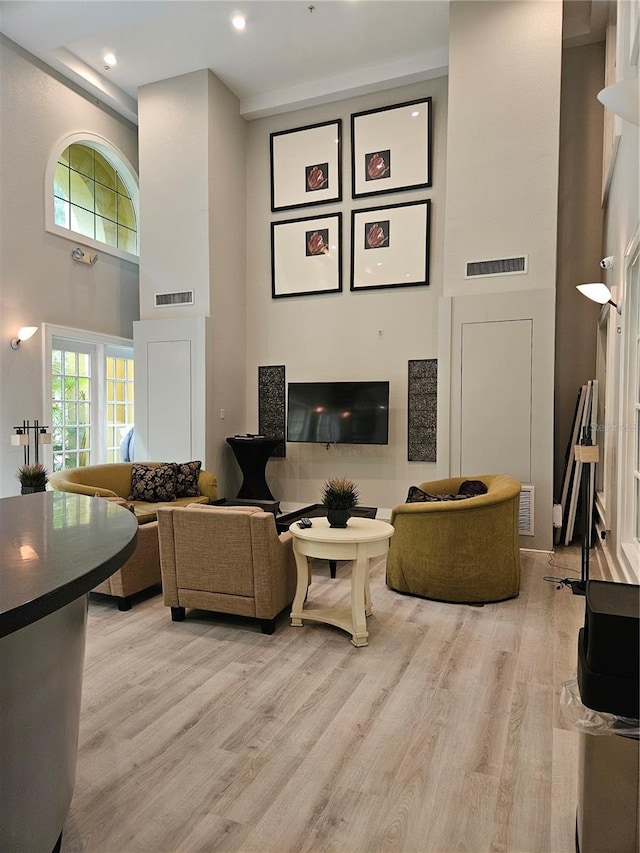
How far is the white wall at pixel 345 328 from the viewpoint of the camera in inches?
259

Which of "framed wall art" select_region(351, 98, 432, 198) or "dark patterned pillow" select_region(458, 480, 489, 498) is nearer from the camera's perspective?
"dark patterned pillow" select_region(458, 480, 489, 498)

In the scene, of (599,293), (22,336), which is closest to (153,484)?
(22,336)

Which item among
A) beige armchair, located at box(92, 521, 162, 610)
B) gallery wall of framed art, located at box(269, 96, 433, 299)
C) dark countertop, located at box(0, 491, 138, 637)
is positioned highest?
gallery wall of framed art, located at box(269, 96, 433, 299)

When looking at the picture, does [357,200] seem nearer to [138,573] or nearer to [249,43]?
[249,43]

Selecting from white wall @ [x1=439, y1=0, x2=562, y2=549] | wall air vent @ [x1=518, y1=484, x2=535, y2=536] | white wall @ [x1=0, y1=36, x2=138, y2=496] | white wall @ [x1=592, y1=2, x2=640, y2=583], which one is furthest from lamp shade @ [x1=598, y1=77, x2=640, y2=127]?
white wall @ [x1=0, y1=36, x2=138, y2=496]

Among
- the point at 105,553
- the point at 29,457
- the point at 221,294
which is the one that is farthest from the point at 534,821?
the point at 221,294

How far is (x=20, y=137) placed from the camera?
5820 mm

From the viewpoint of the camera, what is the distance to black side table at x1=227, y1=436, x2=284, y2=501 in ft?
22.2

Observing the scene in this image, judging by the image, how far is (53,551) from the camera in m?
1.29

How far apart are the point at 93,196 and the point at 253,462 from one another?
13.1ft

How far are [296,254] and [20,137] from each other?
3320 millimetres

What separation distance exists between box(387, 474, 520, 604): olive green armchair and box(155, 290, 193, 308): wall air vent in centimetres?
418

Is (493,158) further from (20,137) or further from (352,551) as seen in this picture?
(20,137)

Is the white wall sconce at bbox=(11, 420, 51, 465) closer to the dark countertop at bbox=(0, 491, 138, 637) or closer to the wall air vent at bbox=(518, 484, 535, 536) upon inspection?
the dark countertop at bbox=(0, 491, 138, 637)
